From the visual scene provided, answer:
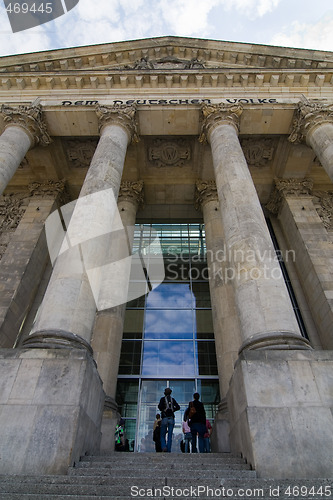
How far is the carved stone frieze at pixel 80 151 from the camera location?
1638 cm

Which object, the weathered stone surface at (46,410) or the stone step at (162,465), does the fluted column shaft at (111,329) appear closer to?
the weathered stone surface at (46,410)

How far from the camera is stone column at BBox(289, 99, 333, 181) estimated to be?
12506mm

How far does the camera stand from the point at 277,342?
21.4 feet

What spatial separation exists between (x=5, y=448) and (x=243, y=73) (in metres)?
16.7

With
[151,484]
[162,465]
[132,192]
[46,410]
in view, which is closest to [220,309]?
[162,465]

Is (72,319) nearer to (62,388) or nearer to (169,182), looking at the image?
(62,388)

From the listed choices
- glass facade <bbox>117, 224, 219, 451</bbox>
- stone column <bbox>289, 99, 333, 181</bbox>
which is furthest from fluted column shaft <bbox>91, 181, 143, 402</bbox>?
stone column <bbox>289, 99, 333, 181</bbox>

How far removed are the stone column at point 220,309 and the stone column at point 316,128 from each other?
15.5ft

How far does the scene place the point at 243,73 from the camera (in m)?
15.2

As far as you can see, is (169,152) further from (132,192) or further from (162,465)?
(162,465)

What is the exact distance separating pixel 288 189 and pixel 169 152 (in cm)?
644

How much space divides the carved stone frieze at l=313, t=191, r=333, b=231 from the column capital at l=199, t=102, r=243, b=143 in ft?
19.4

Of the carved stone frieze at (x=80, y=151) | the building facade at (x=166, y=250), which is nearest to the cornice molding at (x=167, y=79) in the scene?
the building facade at (x=166, y=250)

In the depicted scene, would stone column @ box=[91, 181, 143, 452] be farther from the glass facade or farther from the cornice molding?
the cornice molding
